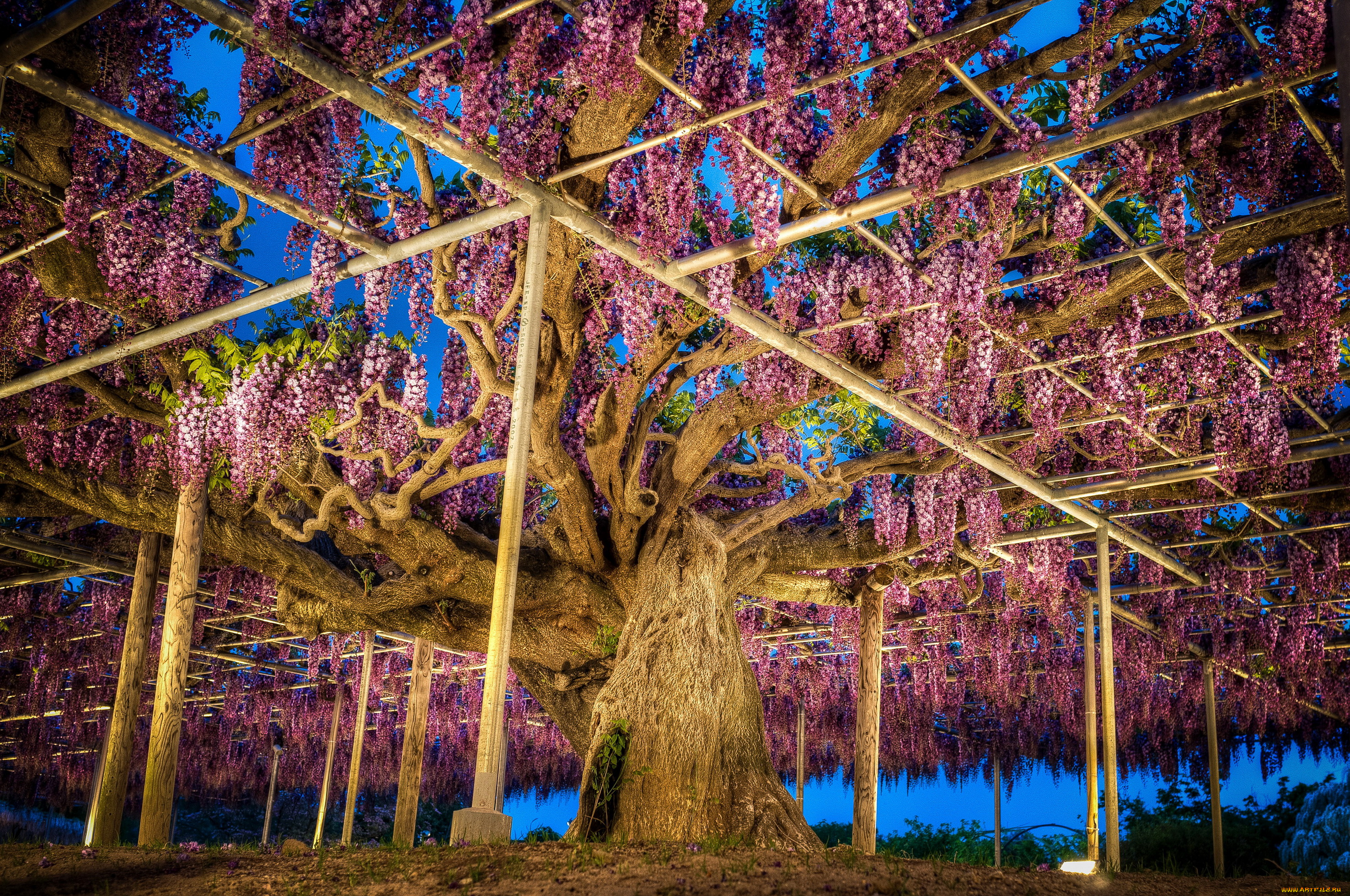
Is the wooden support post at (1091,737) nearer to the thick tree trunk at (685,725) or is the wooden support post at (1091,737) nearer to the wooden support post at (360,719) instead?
the thick tree trunk at (685,725)

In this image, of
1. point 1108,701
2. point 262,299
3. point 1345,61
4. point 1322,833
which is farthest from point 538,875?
point 1322,833

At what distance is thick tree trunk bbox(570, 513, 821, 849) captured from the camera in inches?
255

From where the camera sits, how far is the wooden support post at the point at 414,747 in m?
9.98

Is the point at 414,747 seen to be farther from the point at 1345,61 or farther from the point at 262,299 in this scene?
the point at 1345,61

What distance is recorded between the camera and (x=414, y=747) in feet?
34.8

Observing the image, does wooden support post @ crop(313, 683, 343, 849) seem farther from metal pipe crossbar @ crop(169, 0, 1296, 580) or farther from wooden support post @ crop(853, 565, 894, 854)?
metal pipe crossbar @ crop(169, 0, 1296, 580)

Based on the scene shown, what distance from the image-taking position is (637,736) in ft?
22.2

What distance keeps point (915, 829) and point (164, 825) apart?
17.6m

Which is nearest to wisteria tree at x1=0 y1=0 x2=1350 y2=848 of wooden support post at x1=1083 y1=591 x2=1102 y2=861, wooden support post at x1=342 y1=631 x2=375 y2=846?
wooden support post at x1=1083 y1=591 x2=1102 y2=861

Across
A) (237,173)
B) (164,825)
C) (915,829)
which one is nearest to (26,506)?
(164,825)

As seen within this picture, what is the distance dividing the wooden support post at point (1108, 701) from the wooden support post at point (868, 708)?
2.18m

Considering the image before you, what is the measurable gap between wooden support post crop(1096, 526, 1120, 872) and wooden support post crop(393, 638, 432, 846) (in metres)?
6.34

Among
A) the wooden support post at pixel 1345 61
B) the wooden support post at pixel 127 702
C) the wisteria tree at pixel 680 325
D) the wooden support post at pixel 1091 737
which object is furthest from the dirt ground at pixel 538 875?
the wooden support post at pixel 1091 737

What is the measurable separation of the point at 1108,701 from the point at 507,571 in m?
6.80
